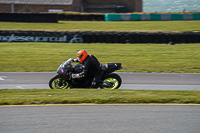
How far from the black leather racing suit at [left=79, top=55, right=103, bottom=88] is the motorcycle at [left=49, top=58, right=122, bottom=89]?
0.18 meters

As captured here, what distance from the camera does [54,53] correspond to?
63.7 feet

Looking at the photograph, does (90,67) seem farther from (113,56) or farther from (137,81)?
(113,56)

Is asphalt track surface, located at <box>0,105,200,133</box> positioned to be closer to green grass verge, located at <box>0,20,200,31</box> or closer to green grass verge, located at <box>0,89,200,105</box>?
green grass verge, located at <box>0,89,200,105</box>

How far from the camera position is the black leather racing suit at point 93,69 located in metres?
9.59

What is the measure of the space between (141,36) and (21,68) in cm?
1070

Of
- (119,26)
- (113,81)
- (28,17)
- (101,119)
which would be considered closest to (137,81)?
(113,81)

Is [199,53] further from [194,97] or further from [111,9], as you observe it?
[111,9]

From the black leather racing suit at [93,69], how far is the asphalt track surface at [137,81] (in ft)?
4.58

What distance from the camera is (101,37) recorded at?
22.9 metres

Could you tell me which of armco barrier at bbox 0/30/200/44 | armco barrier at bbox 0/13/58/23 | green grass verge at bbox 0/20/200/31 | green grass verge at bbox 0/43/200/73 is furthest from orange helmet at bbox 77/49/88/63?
armco barrier at bbox 0/13/58/23

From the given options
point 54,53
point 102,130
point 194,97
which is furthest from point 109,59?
point 102,130

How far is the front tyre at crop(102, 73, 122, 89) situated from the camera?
1007 cm

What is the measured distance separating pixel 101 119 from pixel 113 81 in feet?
13.4

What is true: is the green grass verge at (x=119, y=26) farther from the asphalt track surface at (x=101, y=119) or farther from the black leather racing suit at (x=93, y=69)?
→ the asphalt track surface at (x=101, y=119)
